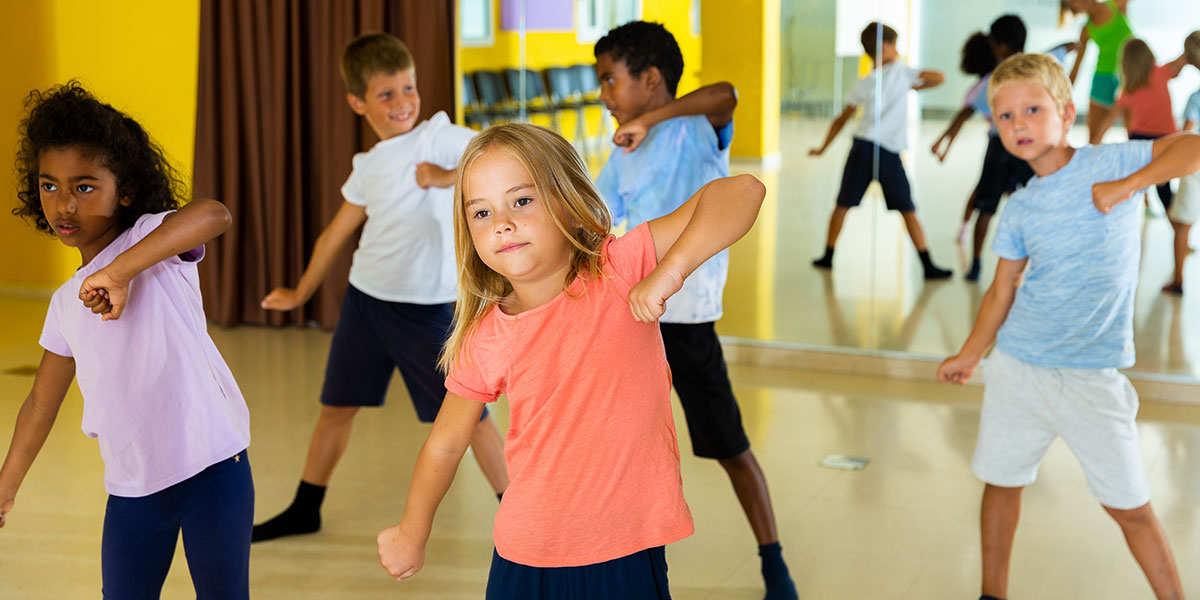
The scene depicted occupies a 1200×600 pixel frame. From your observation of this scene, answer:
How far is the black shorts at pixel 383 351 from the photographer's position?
2.99 m

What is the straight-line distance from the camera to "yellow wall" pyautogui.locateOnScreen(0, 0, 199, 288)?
6066 millimetres

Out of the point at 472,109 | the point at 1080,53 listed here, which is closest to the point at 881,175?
the point at 1080,53

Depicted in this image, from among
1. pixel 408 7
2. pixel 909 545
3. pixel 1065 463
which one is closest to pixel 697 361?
pixel 909 545

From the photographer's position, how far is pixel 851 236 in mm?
4988

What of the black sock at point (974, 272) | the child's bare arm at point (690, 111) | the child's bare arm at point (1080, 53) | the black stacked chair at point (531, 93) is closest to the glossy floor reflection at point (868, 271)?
the black sock at point (974, 272)

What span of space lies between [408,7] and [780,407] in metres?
2.49

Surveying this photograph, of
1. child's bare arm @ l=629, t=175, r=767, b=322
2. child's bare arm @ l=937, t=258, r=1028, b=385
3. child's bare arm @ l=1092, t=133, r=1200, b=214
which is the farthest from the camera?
child's bare arm @ l=937, t=258, r=1028, b=385

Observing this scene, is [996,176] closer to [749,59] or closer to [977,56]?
[977,56]

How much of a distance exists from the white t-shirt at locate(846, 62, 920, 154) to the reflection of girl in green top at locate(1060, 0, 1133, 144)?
62 centimetres

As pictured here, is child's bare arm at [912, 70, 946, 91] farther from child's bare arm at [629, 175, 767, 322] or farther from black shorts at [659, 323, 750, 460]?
child's bare arm at [629, 175, 767, 322]

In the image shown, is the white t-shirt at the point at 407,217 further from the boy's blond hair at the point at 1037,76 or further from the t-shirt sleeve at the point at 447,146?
the boy's blond hair at the point at 1037,76

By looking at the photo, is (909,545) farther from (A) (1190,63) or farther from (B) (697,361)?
(A) (1190,63)

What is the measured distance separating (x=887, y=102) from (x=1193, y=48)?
3.60 feet

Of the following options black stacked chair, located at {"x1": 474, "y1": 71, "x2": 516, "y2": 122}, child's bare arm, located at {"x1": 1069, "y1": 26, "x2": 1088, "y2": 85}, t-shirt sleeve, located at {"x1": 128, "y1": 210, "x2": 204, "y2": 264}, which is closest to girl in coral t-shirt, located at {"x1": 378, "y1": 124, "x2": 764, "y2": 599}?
t-shirt sleeve, located at {"x1": 128, "y1": 210, "x2": 204, "y2": 264}
